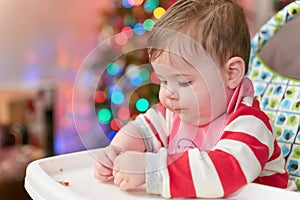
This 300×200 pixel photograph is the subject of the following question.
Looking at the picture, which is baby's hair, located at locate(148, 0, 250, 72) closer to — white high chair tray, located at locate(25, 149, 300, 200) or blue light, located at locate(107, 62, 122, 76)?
blue light, located at locate(107, 62, 122, 76)

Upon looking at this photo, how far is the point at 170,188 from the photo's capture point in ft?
2.74

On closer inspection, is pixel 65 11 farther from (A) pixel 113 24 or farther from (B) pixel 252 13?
(B) pixel 252 13

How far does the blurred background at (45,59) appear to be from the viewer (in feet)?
9.11

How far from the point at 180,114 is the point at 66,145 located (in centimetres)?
251

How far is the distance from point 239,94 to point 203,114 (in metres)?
0.07

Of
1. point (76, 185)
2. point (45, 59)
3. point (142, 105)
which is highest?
point (142, 105)

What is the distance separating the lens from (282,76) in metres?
1.22

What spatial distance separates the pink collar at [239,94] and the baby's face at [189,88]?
1cm

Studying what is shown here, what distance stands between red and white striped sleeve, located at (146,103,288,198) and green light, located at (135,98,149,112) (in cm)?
16

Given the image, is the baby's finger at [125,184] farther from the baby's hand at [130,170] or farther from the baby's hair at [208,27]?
the baby's hair at [208,27]

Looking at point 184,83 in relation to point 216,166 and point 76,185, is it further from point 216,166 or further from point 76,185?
point 76,185

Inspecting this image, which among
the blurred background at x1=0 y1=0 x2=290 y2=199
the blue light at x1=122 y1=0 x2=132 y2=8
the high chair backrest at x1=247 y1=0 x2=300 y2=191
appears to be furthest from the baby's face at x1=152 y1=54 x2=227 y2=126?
the blue light at x1=122 y1=0 x2=132 y2=8

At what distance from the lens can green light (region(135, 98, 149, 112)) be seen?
3.23 ft

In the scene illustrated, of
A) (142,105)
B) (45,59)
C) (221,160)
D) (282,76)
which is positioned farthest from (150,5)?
(221,160)
